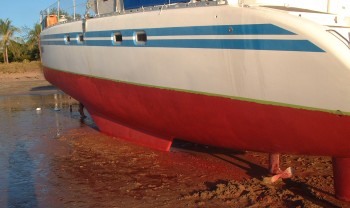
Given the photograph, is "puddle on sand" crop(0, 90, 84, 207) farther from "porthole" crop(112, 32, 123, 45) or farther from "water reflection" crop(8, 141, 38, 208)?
"porthole" crop(112, 32, 123, 45)

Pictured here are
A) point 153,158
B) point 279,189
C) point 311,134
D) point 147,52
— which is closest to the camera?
point 311,134

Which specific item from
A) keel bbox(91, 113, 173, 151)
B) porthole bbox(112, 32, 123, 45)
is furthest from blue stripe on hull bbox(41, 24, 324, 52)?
keel bbox(91, 113, 173, 151)

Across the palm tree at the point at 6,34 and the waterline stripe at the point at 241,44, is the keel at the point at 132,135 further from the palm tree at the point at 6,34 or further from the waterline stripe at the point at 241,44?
the palm tree at the point at 6,34

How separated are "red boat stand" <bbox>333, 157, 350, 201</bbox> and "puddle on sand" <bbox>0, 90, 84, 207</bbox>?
4005 mm

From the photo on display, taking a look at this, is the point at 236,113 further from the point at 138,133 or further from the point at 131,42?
the point at 138,133

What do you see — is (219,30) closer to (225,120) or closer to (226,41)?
(226,41)

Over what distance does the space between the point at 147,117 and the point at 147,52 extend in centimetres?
120

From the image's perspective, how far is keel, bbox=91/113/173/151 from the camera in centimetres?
773

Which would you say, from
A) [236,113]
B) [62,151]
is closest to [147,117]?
[236,113]

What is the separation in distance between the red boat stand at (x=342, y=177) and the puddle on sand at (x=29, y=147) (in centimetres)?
400

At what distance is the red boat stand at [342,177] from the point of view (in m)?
5.00

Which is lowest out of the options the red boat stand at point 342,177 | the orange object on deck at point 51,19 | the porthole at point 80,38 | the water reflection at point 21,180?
the water reflection at point 21,180

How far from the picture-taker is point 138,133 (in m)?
8.13

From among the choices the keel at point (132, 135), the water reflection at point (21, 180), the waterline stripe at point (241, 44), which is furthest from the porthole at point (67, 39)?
the waterline stripe at point (241, 44)
